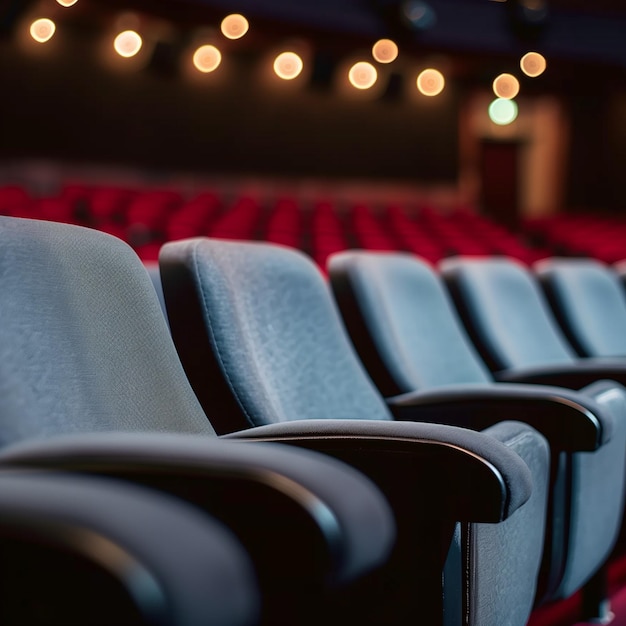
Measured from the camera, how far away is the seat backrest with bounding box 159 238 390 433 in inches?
21.1

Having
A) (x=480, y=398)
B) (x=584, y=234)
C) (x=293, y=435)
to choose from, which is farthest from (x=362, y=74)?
(x=293, y=435)

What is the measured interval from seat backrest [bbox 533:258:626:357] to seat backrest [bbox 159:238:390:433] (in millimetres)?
742

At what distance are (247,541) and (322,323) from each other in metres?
0.39

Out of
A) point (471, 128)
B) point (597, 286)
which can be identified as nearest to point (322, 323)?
point (597, 286)

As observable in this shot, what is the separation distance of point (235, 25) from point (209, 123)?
2.55ft

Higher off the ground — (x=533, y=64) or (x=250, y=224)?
(x=533, y=64)

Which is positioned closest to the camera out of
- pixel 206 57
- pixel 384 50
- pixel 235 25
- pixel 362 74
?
pixel 235 25

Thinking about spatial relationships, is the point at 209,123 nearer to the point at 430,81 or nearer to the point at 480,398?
the point at 430,81

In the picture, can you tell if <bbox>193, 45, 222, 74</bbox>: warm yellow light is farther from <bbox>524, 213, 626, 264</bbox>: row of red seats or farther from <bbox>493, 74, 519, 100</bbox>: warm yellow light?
<bbox>524, 213, 626, 264</bbox>: row of red seats

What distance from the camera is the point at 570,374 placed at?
3.01 ft

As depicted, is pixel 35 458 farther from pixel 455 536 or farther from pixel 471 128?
pixel 471 128

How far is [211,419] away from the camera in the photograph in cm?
54

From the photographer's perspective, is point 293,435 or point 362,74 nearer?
point 293,435

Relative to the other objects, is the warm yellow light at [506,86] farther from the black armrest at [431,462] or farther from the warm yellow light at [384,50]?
the black armrest at [431,462]
